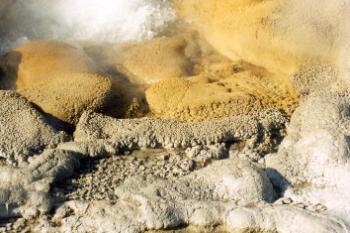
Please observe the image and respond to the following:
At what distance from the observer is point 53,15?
3.78m

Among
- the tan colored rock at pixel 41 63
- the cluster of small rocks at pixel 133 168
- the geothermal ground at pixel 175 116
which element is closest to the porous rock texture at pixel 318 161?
the geothermal ground at pixel 175 116

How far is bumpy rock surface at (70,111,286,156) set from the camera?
100 inches

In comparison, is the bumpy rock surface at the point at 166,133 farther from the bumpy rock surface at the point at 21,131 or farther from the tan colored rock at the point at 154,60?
the tan colored rock at the point at 154,60

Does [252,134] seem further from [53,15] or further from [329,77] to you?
[53,15]

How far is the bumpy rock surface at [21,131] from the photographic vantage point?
2449 millimetres

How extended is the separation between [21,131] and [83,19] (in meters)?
1.38

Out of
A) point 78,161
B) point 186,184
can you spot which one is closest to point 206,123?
point 186,184

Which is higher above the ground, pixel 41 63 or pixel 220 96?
pixel 41 63

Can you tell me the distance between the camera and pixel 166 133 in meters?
2.59

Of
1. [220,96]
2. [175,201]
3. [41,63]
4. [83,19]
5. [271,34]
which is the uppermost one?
[83,19]

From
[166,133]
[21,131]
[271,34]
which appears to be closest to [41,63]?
[21,131]

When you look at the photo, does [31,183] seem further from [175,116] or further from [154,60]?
[154,60]

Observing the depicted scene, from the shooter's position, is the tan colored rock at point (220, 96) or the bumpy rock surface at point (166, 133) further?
the tan colored rock at point (220, 96)

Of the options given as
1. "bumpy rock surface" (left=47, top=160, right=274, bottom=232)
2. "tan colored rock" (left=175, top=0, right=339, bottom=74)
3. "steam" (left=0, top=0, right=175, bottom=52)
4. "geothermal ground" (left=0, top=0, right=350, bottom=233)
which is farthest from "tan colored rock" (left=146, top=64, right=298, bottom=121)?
"steam" (left=0, top=0, right=175, bottom=52)
